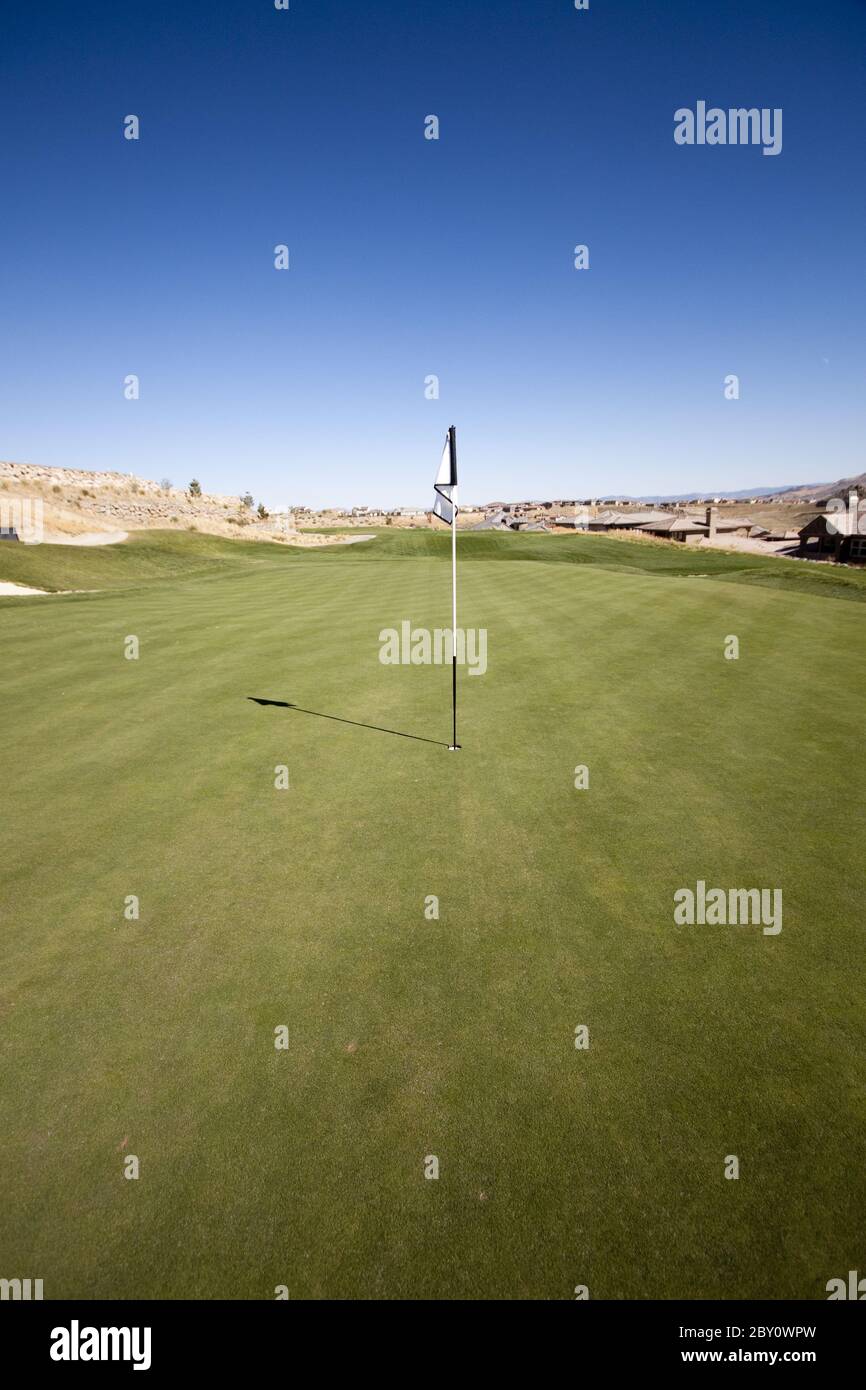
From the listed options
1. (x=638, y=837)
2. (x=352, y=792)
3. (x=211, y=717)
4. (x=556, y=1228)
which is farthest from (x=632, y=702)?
(x=556, y=1228)

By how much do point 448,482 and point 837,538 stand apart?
77735mm

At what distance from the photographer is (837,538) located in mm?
68812

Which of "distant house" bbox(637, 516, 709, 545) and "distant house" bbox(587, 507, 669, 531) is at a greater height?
"distant house" bbox(587, 507, 669, 531)

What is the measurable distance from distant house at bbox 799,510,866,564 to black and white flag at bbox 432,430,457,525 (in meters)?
74.2

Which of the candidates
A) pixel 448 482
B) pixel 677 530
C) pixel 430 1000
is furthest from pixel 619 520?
pixel 430 1000

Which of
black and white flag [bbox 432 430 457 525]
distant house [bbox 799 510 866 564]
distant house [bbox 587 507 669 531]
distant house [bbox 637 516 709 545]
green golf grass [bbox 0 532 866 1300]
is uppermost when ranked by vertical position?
distant house [bbox 587 507 669 531]

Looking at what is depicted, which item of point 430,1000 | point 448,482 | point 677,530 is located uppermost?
point 677,530

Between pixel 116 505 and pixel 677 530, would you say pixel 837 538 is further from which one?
pixel 116 505

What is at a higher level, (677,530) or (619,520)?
(619,520)

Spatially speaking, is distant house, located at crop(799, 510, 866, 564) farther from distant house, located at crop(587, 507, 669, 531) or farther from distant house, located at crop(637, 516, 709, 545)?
distant house, located at crop(587, 507, 669, 531)

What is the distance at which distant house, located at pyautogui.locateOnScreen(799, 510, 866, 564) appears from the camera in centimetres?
6612

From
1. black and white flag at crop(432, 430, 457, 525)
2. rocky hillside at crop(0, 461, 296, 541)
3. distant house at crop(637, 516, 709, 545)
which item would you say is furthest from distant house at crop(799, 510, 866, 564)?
black and white flag at crop(432, 430, 457, 525)

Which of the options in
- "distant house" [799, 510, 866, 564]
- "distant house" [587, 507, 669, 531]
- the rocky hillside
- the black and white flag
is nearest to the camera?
the black and white flag
